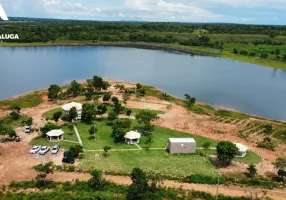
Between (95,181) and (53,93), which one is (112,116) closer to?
(53,93)

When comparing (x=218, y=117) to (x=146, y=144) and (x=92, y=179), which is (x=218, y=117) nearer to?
(x=146, y=144)

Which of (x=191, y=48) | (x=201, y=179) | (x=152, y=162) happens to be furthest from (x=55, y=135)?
(x=191, y=48)

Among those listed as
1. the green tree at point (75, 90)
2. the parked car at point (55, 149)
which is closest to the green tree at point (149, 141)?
the parked car at point (55, 149)

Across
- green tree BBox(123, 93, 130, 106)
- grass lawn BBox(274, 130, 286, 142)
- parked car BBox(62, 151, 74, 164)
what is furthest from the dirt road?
green tree BBox(123, 93, 130, 106)

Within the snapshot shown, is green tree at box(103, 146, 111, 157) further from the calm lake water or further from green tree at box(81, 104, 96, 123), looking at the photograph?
the calm lake water

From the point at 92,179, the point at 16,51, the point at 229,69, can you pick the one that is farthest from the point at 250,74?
the point at 16,51

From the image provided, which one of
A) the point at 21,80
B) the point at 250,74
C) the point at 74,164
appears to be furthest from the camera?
the point at 250,74
